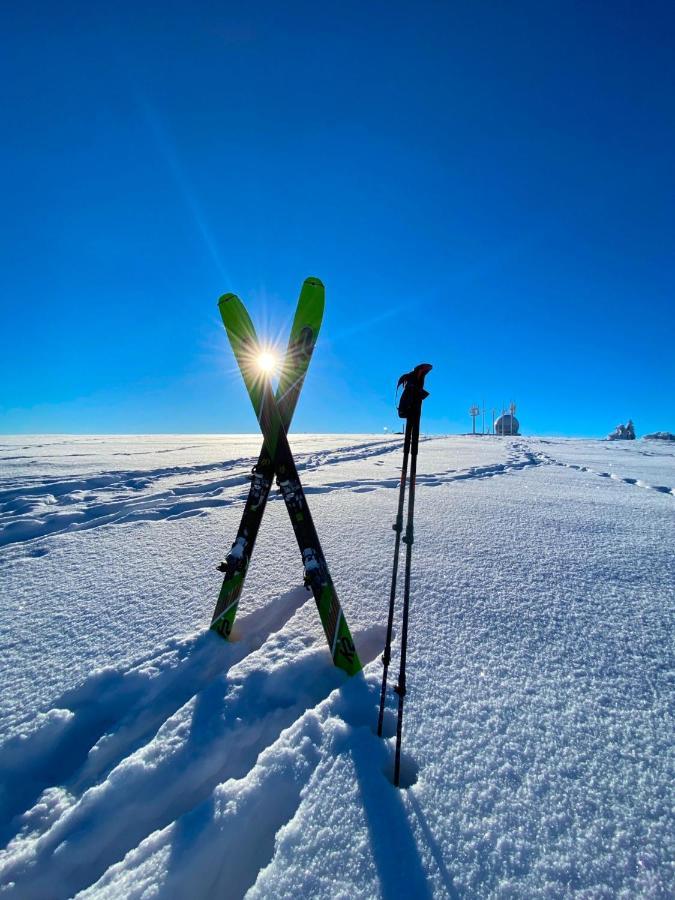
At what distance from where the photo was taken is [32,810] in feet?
4.10

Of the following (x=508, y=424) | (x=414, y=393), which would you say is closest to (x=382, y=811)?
(x=414, y=393)

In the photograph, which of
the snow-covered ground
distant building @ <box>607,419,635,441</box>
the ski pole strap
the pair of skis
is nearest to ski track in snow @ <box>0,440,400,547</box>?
the snow-covered ground

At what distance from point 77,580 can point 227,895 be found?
7.97 feet

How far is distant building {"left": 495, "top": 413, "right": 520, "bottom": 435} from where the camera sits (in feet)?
182

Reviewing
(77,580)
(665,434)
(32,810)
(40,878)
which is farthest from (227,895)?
(665,434)

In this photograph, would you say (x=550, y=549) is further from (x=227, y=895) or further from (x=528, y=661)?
(x=227, y=895)

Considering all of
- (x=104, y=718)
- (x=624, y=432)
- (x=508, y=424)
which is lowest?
(x=104, y=718)

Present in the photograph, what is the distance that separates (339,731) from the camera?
143 centimetres

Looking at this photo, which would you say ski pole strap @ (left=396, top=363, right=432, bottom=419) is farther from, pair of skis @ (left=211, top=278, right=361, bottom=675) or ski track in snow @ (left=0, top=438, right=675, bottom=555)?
ski track in snow @ (left=0, top=438, right=675, bottom=555)

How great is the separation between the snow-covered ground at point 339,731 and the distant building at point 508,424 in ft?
190

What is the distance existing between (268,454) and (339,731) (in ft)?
4.27

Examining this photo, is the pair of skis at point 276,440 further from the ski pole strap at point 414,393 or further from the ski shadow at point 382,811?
the ski pole strap at point 414,393

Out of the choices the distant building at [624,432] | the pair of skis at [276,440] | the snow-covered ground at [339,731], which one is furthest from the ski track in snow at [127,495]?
the distant building at [624,432]

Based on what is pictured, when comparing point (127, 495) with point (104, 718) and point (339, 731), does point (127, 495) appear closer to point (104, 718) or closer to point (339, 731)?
point (104, 718)
